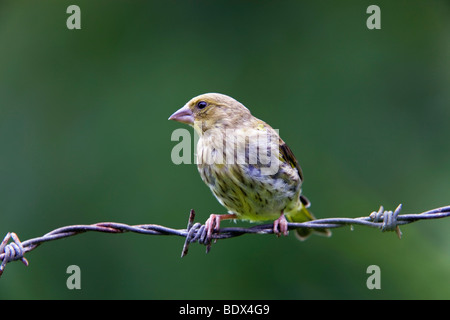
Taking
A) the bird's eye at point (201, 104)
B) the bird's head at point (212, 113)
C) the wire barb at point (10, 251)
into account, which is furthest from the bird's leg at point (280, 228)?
the wire barb at point (10, 251)

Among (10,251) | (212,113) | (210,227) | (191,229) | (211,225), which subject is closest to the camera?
(10,251)

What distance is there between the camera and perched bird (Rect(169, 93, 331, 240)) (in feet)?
11.6

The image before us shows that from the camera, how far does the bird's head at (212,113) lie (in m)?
3.92

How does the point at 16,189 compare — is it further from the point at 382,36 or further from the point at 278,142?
the point at 382,36

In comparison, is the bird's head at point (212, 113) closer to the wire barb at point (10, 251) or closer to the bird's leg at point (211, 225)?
the bird's leg at point (211, 225)

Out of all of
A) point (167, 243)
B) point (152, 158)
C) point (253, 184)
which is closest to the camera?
point (253, 184)

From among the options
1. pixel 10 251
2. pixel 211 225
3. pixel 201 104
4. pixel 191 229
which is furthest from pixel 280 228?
pixel 10 251

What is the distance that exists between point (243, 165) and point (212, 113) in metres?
0.64

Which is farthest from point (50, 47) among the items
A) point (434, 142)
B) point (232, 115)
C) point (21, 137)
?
point (434, 142)

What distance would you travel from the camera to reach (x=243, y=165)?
11.5 feet

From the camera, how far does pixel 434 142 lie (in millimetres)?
6453

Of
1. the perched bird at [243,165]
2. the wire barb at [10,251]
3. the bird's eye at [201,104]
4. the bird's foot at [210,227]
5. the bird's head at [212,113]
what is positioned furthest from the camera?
the bird's eye at [201,104]

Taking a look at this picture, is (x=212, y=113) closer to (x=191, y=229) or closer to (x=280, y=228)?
(x=280, y=228)

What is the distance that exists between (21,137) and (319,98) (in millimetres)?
3411
